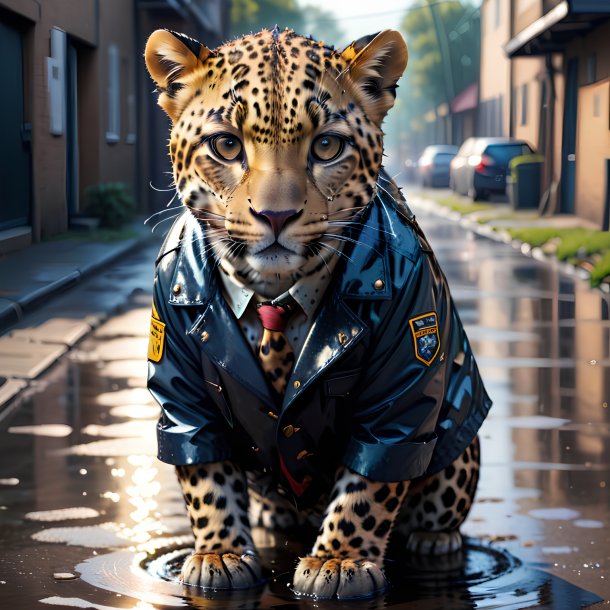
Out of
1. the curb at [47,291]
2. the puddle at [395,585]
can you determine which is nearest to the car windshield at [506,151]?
the curb at [47,291]

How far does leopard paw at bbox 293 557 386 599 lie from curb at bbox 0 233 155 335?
23.7ft

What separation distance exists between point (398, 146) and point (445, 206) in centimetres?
9192

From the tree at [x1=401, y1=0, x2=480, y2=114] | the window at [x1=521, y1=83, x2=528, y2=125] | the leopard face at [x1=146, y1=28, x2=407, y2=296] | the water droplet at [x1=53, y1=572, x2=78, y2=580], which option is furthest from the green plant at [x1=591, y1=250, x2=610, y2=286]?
the tree at [x1=401, y1=0, x2=480, y2=114]

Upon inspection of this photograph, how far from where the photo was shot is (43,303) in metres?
13.3

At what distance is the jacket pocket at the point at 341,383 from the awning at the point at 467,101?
4682 cm

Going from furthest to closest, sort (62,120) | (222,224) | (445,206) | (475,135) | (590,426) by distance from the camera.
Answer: (475,135) < (445,206) < (62,120) < (590,426) < (222,224)

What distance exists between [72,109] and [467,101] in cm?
3041

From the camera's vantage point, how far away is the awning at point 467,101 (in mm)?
51456

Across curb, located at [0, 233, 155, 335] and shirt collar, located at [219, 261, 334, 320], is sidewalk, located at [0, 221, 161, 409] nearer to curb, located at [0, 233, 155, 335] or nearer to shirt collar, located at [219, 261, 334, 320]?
curb, located at [0, 233, 155, 335]

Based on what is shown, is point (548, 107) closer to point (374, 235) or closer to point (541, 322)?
point (541, 322)

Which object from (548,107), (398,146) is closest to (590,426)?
(548,107)

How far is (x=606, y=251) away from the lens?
17.3 meters

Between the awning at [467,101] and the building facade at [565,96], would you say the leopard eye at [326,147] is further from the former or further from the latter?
the awning at [467,101]

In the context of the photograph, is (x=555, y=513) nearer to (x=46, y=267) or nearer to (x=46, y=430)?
(x=46, y=430)
